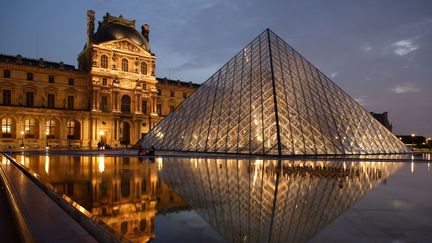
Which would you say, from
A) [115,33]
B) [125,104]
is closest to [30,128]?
[125,104]

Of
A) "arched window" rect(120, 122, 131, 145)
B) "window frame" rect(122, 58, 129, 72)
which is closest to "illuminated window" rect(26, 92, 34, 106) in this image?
"arched window" rect(120, 122, 131, 145)

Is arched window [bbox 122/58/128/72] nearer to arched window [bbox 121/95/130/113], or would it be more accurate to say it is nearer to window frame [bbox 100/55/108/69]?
window frame [bbox 100/55/108/69]

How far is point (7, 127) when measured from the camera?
36125mm

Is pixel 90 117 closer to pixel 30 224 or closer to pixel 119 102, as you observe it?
pixel 119 102

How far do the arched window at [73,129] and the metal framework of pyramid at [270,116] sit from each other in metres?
16.9

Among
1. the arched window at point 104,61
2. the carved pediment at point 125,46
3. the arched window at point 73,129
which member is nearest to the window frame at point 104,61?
the arched window at point 104,61

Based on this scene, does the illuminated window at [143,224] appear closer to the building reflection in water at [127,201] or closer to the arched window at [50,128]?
the building reflection in water at [127,201]

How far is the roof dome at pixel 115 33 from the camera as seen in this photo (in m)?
43.0

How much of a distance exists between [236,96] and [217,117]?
220cm

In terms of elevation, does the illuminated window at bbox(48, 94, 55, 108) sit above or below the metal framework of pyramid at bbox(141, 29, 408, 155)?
above

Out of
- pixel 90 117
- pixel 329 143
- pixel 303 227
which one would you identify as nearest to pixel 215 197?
pixel 303 227

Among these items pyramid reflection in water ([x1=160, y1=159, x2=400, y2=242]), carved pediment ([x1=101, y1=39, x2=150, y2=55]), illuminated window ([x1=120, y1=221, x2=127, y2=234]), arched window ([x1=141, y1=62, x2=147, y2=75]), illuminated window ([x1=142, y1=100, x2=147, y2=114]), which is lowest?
pyramid reflection in water ([x1=160, y1=159, x2=400, y2=242])

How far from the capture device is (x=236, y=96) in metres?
24.2

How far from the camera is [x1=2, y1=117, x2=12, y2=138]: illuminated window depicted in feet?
118
